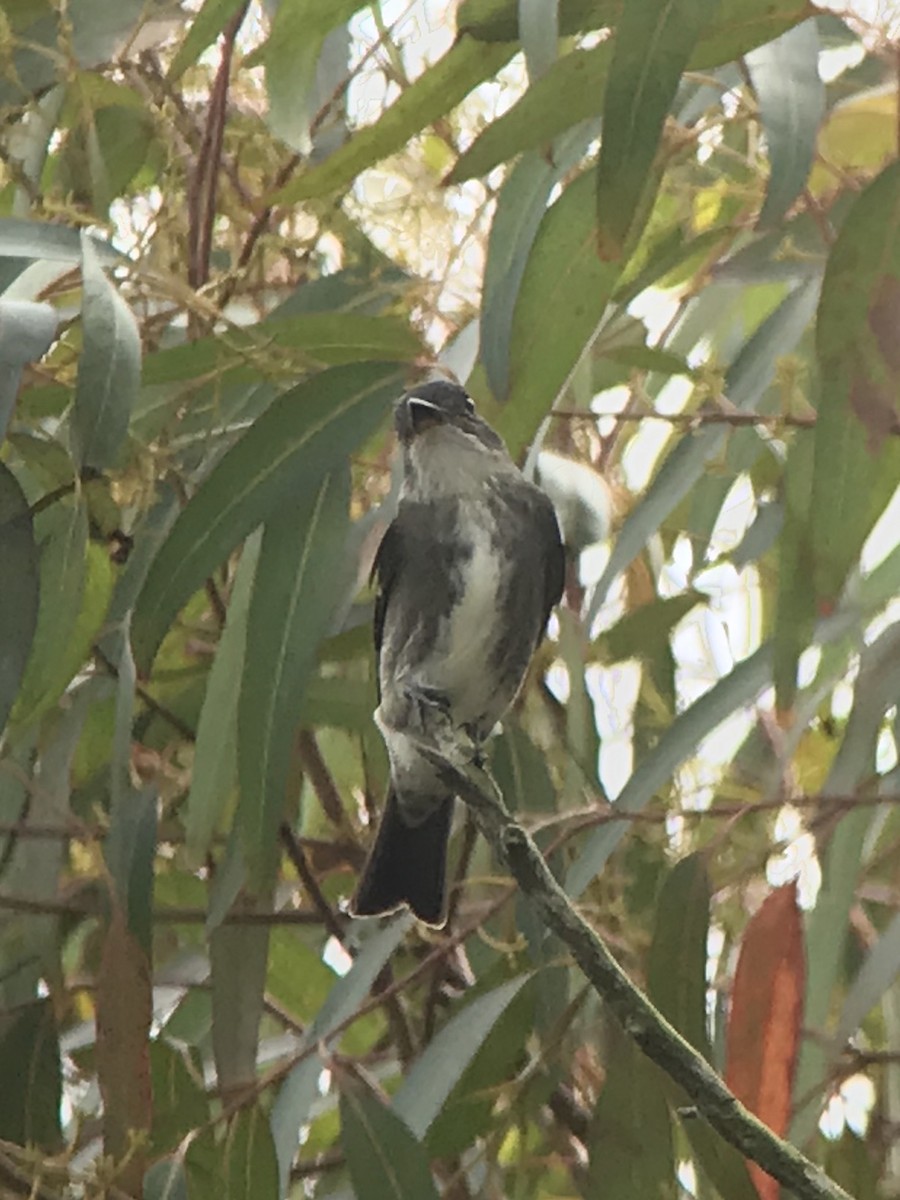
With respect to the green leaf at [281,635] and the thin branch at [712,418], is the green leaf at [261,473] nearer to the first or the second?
the green leaf at [281,635]

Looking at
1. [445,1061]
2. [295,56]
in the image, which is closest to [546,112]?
[295,56]

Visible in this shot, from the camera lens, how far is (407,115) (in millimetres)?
1433

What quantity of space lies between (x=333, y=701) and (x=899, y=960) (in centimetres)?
55

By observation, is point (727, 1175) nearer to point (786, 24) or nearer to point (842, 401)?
point (842, 401)

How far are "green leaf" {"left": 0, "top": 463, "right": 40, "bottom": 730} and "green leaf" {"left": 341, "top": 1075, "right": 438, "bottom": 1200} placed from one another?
391 millimetres

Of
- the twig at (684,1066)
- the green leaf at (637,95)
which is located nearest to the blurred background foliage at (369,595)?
the green leaf at (637,95)

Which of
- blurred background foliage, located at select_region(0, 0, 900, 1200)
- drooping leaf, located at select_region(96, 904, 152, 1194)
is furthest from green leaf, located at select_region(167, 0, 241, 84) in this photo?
drooping leaf, located at select_region(96, 904, 152, 1194)

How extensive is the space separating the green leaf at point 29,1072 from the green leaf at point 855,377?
71cm

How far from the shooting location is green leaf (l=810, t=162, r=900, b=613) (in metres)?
1.33

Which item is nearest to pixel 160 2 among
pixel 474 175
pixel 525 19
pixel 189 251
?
pixel 189 251

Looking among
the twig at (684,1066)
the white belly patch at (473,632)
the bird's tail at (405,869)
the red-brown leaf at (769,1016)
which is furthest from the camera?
the white belly patch at (473,632)

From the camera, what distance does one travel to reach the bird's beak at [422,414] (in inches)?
63.2

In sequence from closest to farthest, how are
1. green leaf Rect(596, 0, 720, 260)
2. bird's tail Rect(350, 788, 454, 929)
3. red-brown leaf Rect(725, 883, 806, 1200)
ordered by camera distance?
green leaf Rect(596, 0, 720, 260)
red-brown leaf Rect(725, 883, 806, 1200)
bird's tail Rect(350, 788, 454, 929)

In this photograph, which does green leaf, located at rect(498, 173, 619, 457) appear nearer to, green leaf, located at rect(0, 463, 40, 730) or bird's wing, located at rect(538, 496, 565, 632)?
bird's wing, located at rect(538, 496, 565, 632)
